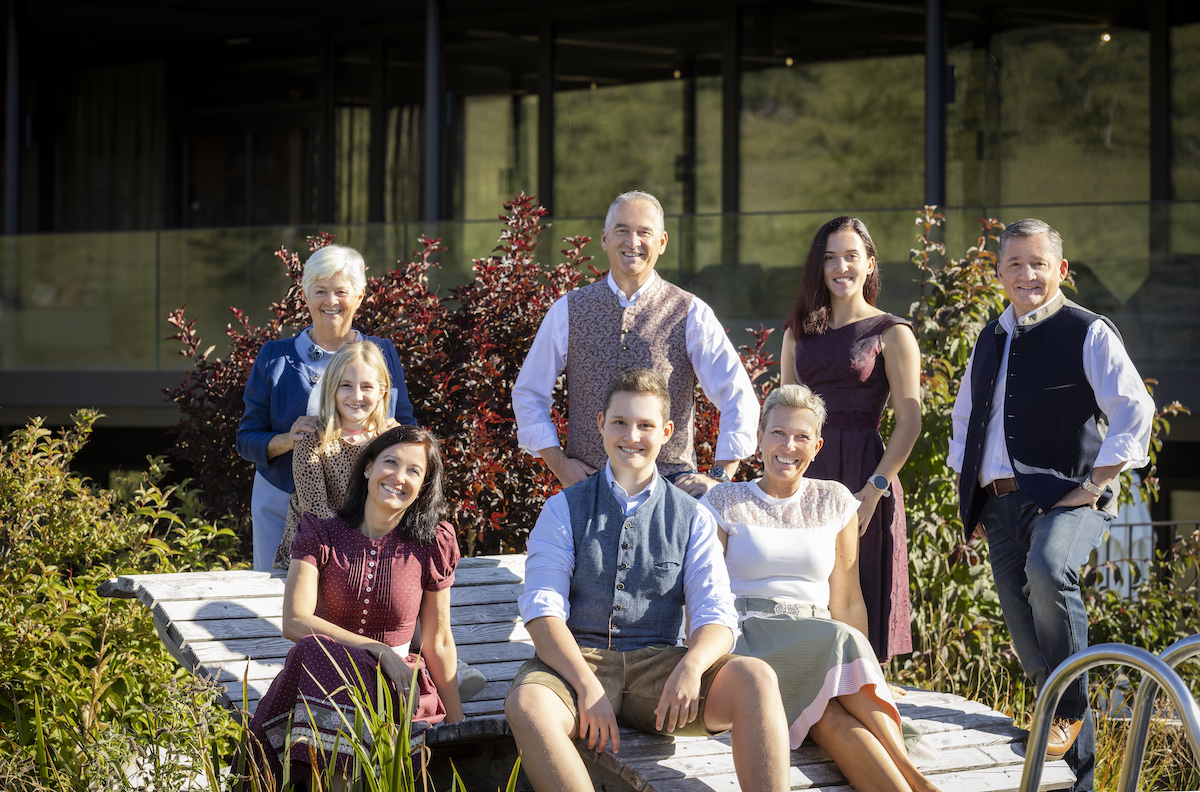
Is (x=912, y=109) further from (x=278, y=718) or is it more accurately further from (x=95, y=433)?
(x=278, y=718)

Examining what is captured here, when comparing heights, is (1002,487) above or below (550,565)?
above

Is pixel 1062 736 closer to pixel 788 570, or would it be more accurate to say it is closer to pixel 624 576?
pixel 788 570

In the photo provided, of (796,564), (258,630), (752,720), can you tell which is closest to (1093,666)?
(752,720)

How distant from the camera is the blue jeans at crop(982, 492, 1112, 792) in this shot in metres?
3.92

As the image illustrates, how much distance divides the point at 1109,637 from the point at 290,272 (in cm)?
427

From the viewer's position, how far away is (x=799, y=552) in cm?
394

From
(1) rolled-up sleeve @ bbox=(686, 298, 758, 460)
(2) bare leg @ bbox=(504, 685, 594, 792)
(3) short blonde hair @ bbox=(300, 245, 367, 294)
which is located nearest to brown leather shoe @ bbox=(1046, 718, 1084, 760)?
(1) rolled-up sleeve @ bbox=(686, 298, 758, 460)

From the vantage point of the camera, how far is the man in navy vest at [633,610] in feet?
11.0

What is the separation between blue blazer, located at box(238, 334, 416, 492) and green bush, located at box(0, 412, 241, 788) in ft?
2.52

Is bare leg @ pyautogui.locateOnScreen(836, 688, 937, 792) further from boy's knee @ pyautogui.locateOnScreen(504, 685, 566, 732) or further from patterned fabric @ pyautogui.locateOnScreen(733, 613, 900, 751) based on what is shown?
boy's knee @ pyautogui.locateOnScreen(504, 685, 566, 732)

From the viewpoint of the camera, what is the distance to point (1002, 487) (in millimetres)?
4137

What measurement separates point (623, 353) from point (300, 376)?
1155mm

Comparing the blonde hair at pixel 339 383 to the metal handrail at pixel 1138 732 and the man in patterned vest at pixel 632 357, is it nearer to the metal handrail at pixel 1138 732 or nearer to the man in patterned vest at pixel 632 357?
the man in patterned vest at pixel 632 357

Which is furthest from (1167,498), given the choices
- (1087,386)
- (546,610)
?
(546,610)
